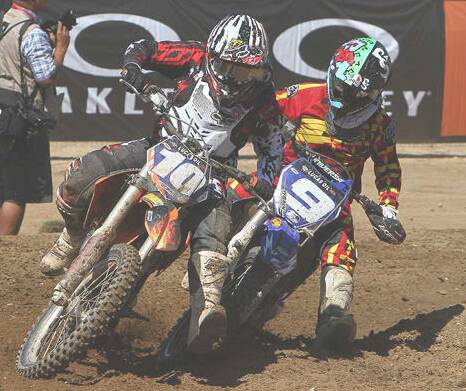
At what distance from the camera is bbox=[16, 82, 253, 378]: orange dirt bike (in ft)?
16.1

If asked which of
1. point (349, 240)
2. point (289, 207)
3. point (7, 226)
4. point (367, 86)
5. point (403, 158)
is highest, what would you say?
point (367, 86)

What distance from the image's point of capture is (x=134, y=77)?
205 inches

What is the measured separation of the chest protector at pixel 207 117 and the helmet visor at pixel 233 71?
0.60 feet

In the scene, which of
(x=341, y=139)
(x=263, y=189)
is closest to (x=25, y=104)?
(x=341, y=139)

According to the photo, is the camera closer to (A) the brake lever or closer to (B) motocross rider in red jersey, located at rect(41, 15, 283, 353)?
(B) motocross rider in red jersey, located at rect(41, 15, 283, 353)

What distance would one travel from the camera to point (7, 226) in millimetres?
8250

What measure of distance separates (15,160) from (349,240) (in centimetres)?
330

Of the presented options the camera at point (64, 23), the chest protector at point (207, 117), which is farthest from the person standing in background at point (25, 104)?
the chest protector at point (207, 117)

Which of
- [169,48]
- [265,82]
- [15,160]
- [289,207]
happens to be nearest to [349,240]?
[289,207]

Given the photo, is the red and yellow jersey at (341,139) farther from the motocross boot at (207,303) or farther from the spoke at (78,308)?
the spoke at (78,308)

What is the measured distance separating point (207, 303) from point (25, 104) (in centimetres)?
343

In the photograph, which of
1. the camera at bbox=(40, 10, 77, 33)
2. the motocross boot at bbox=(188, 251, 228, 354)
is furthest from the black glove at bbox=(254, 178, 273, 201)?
the camera at bbox=(40, 10, 77, 33)

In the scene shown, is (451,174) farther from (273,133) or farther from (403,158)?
(273,133)

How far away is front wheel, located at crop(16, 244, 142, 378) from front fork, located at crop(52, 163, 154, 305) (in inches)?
1.5
